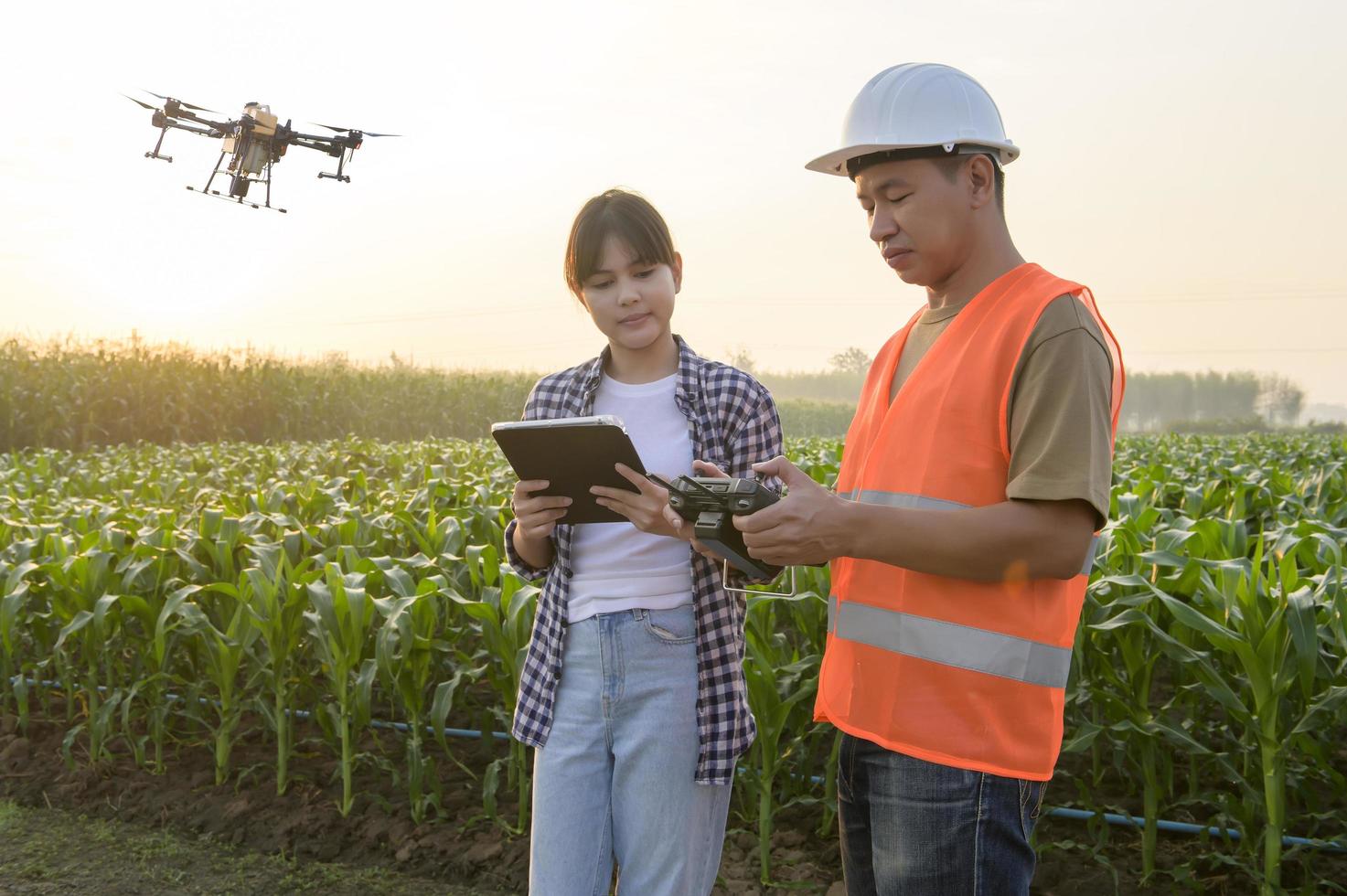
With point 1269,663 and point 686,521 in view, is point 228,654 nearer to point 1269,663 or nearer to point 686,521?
point 686,521

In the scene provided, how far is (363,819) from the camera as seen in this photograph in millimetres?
3758

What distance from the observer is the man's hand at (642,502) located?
5.81 ft

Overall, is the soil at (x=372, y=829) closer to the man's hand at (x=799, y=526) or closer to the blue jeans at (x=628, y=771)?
the blue jeans at (x=628, y=771)

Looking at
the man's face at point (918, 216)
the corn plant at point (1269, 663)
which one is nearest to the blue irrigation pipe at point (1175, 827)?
the corn plant at point (1269, 663)

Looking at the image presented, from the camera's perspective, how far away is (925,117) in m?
1.46

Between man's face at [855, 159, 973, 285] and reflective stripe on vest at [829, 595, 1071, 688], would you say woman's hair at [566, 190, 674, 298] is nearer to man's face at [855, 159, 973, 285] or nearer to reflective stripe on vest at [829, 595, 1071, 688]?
man's face at [855, 159, 973, 285]

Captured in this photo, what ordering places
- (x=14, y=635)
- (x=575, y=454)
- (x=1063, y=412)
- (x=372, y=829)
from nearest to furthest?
(x=1063, y=412)
(x=575, y=454)
(x=372, y=829)
(x=14, y=635)

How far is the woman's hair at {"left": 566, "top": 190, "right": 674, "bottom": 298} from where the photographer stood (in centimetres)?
194

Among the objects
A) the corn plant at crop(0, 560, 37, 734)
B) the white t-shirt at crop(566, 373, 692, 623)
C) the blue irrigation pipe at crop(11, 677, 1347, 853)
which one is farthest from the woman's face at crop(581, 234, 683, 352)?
the corn plant at crop(0, 560, 37, 734)

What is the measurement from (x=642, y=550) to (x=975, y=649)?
695 millimetres

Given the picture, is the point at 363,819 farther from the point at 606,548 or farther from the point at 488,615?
the point at 606,548

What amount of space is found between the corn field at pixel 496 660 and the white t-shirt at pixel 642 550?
2.40ft

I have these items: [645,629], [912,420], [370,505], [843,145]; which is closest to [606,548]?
[645,629]

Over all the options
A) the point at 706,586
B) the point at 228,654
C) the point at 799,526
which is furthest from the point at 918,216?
the point at 228,654
